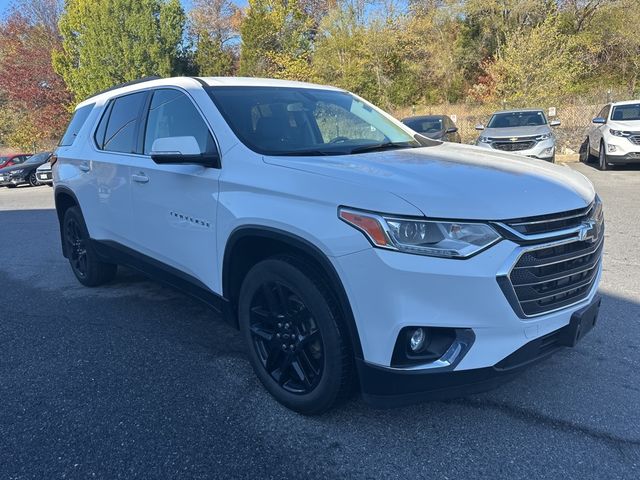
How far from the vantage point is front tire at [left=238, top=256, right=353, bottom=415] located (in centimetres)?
248

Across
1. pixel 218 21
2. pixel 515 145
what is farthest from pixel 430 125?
pixel 218 21

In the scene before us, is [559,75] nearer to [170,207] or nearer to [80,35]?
[170,207]

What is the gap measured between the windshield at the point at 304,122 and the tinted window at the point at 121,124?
0.99 metres

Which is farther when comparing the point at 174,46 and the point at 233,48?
the point at 233,48

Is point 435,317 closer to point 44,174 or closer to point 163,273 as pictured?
point 163,273

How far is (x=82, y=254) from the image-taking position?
5285 mm

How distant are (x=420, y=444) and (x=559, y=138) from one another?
62.7ft

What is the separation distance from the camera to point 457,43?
111ft

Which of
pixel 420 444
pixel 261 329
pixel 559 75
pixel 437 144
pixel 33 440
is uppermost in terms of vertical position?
pixel 559 75

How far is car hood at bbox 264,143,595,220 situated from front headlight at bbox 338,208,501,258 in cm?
5

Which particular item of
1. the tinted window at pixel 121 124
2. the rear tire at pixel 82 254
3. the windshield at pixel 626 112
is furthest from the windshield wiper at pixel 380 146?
the windshield at pixel 626 112

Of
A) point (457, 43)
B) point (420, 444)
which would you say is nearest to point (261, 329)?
point (420, 444)

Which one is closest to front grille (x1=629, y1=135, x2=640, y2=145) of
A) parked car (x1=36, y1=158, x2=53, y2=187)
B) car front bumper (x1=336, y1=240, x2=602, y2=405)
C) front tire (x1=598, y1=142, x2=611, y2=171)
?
front tire (x1=598, y1=142, x2=611, y2=171)

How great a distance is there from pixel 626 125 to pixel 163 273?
12.2 meters
